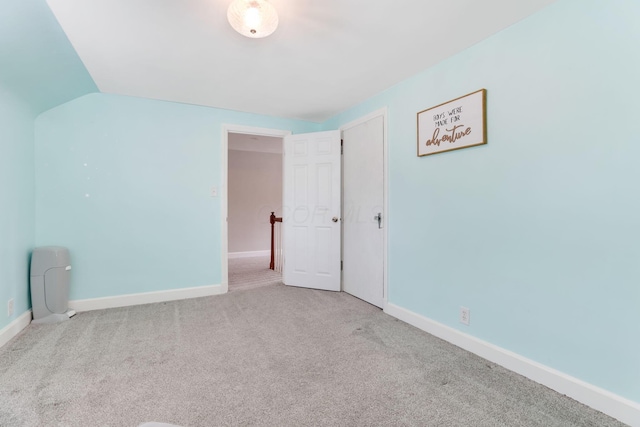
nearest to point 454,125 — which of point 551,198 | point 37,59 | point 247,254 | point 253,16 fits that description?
point 551,198

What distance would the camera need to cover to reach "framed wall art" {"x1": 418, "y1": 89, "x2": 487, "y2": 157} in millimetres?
2082

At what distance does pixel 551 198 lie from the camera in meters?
1.72

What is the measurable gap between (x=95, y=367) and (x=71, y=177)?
200cm

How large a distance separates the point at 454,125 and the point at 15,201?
371cm

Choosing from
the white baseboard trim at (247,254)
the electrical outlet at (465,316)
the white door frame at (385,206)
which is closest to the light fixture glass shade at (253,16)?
the white door frame at (385,206)

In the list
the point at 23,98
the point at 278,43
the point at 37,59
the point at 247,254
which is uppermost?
the point at 278,43

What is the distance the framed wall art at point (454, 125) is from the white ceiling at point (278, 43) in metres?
0.40

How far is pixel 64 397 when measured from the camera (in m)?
1.60

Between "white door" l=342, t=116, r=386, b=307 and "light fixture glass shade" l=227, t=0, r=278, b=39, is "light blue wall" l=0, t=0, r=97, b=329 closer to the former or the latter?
"light fixture glass shade" l=227, t=0, r=278, b=39

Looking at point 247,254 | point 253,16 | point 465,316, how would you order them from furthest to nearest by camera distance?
point 247,254 < point 465,316 < point 253,16

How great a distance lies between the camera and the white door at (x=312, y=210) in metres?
3.70

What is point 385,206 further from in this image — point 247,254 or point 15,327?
point 247,254

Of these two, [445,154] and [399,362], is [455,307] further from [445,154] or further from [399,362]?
[445,154]

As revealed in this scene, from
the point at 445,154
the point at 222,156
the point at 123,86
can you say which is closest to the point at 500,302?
the point at 445,154
